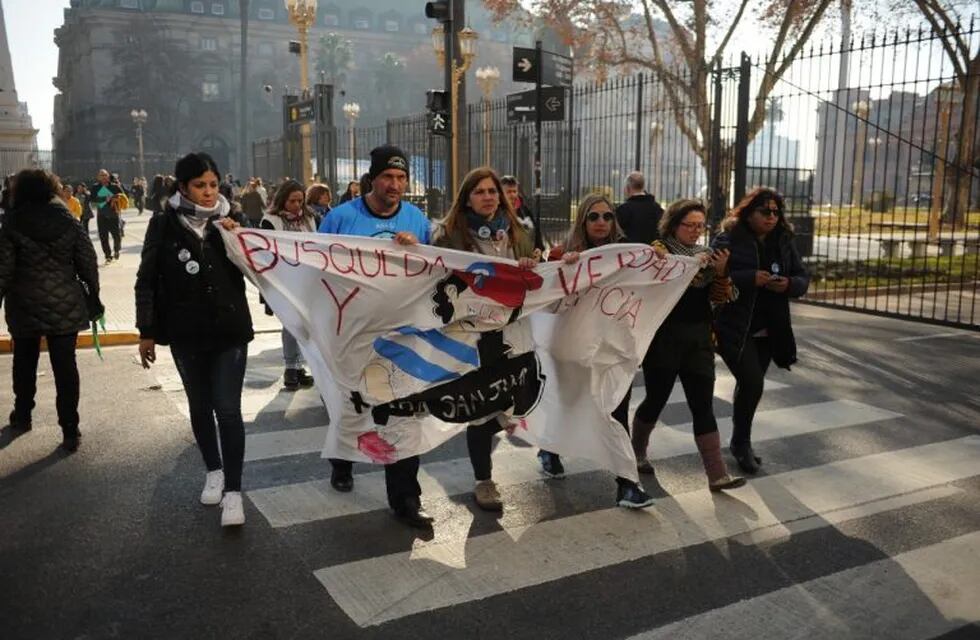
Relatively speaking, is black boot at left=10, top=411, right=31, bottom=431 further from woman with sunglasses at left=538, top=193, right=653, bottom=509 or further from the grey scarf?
the grey scarf

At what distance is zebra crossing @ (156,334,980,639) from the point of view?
3547 millimetres

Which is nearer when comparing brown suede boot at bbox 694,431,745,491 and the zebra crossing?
the zebra crossing

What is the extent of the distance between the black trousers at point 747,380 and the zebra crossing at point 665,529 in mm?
324

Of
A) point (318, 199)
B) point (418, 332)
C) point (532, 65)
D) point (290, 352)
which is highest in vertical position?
point (532, 65)

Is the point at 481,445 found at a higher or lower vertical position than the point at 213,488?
higher

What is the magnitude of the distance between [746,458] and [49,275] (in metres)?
4.66

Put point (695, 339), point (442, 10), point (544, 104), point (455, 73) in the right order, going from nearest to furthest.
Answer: point (695, 339) → point (544, 104) → point (442, 10) → point (455, 73)

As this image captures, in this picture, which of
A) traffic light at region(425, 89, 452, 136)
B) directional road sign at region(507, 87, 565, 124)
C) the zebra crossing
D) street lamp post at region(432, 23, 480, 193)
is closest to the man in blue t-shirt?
the zebra crossing

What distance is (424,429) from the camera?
4.44 m

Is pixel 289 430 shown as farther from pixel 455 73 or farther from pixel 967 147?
pixel 967 147

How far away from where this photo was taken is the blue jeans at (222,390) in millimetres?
4344

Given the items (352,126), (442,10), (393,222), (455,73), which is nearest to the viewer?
(393,222)

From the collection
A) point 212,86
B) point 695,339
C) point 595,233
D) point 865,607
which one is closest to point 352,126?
point 595,233

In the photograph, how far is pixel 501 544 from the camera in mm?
4188
